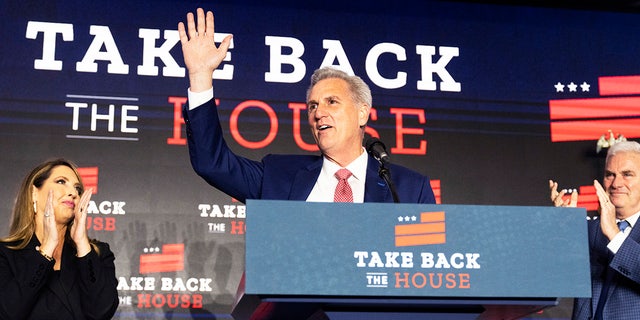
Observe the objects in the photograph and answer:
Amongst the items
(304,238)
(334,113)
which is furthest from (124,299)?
(304,238)

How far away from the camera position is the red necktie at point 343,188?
9.02 feet

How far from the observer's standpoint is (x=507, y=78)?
5230mm

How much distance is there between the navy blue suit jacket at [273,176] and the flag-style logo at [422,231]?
2.69ft

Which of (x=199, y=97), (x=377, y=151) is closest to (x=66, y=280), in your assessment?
(x=199, y=97)

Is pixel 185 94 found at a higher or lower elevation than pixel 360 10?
lower

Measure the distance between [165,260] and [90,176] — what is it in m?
0.62

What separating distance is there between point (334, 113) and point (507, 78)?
2.63m

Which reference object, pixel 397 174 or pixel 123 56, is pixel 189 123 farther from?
pixel 123 56

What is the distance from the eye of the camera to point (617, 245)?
3.33 meters

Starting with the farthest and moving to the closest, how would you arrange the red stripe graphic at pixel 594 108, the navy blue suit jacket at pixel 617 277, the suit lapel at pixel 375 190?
the red stripe graphic at pixel 594 108, the navy blue suit jacket at pixel 617 277, the suit lapel at pixel 375 190

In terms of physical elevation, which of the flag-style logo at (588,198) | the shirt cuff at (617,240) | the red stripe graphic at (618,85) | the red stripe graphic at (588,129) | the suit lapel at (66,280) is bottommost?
the suit lapel at (66,280)

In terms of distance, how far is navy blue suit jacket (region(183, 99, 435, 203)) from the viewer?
2619 millimetres

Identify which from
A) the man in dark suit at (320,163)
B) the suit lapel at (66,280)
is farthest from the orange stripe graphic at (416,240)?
A: the suit lapel at (66,280)

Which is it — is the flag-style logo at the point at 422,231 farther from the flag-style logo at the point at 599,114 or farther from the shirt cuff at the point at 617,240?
the flag-style logo at the point at 599,114
